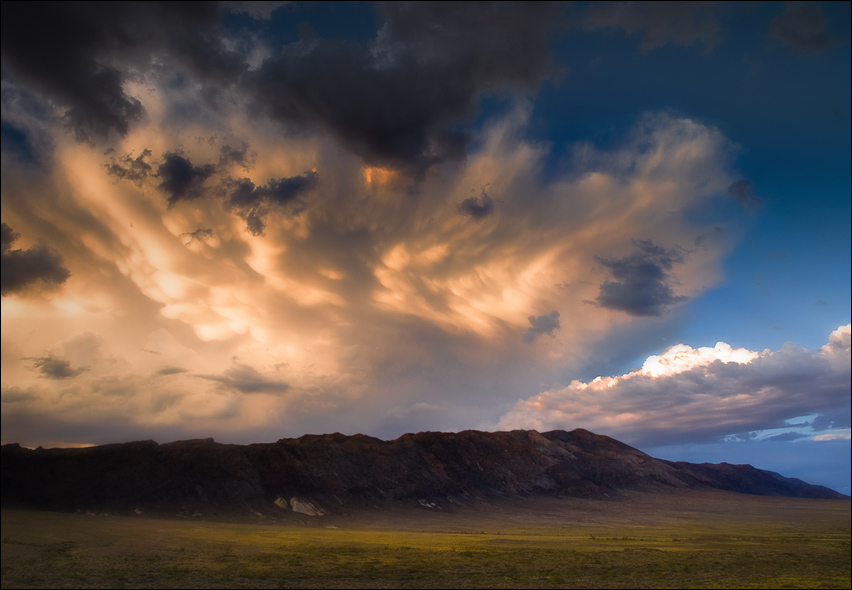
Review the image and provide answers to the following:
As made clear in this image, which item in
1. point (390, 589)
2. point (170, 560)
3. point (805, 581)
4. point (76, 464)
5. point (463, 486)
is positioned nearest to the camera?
point (390, 589)

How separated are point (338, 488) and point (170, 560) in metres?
96.1

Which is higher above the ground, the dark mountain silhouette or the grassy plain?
the dark mountain silhouette

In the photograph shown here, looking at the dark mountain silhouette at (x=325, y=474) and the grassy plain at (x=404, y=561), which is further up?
the dark mountain silhouette at (x=325, y=474)

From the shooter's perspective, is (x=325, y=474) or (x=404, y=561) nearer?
(x=404, y=561)

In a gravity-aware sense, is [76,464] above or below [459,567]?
above

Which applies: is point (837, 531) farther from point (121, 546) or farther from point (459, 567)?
point (121, 546)

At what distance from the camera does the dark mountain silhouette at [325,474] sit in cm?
10588

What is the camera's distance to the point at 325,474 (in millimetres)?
136250

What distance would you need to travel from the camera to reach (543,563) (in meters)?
44.4

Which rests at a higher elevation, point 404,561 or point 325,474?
point 325,474

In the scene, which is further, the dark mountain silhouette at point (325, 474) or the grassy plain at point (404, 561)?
the dark mountain silhouette at point (325, 474)

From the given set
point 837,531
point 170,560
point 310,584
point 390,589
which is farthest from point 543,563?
point 837,531

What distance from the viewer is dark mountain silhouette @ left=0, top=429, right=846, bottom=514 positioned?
10588cm

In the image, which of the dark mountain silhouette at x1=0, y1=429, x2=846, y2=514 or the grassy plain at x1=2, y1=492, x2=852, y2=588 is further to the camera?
the dark mountain silhouette at x1=0, y1=429, x2=846, y2=514
